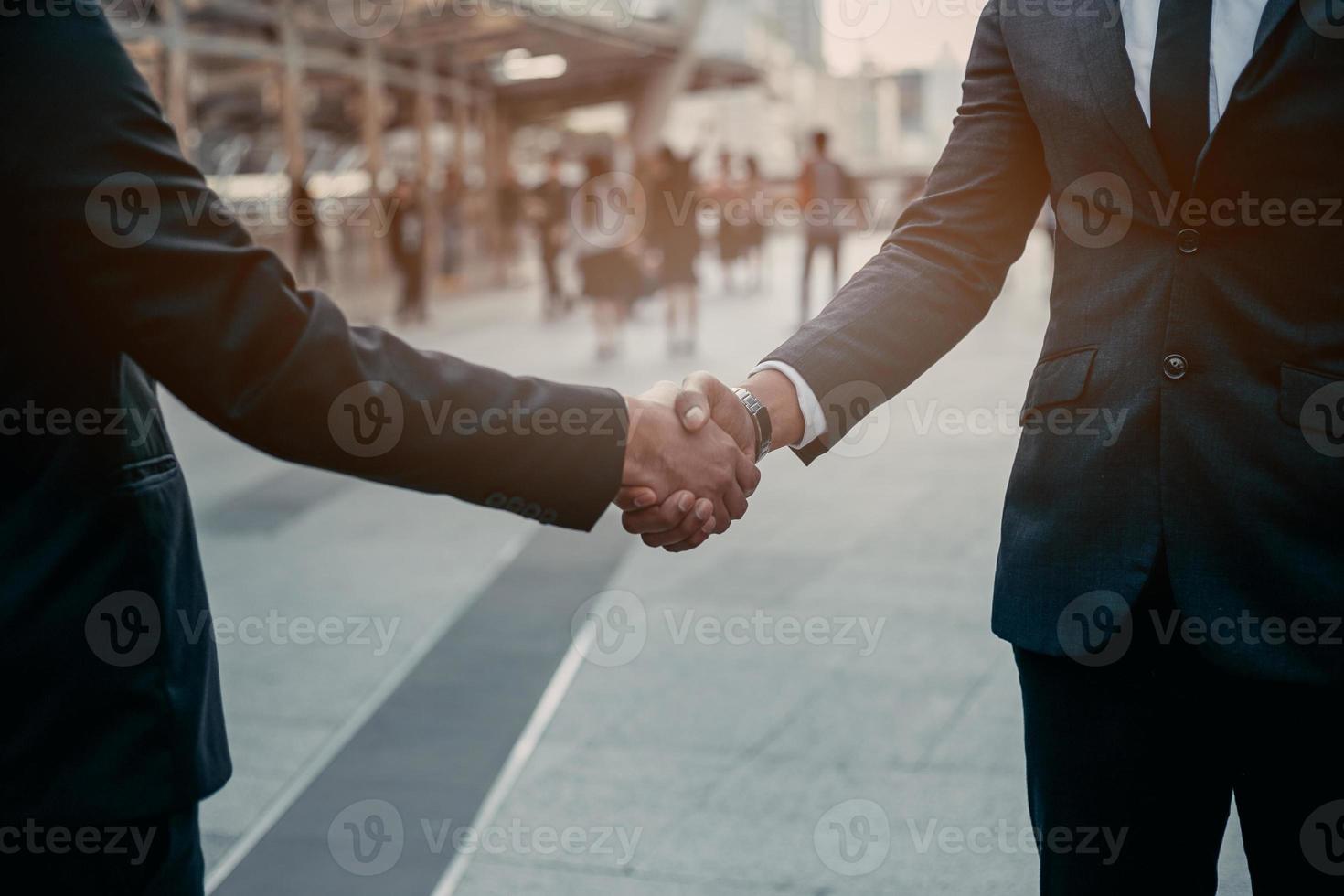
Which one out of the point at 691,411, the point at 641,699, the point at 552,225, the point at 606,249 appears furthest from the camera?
the point at 552,225

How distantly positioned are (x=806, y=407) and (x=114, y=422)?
1.00m

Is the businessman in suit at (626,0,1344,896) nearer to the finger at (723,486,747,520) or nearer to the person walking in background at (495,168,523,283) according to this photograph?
the finger at (723,486,747,520)

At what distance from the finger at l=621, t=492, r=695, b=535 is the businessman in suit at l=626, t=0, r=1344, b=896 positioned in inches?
22.9

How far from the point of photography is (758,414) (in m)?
2.17

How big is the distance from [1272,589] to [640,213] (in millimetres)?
12056

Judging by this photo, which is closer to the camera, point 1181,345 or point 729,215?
point 1181,345

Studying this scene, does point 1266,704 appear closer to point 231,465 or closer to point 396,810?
point 396,810

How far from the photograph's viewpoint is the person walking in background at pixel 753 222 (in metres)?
17.1

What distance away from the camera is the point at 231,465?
26.6ft

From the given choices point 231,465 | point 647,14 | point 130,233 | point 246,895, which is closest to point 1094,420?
point 130,233

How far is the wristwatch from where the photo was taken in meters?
2.16

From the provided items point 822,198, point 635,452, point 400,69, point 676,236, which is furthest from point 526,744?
point 400,69

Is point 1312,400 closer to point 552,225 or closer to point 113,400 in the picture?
point 113,400

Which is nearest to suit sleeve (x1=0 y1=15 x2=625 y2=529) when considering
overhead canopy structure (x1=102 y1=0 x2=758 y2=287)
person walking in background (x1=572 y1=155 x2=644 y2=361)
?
person walking in background (x1=572 y1=155 x2=644 y2=361)
